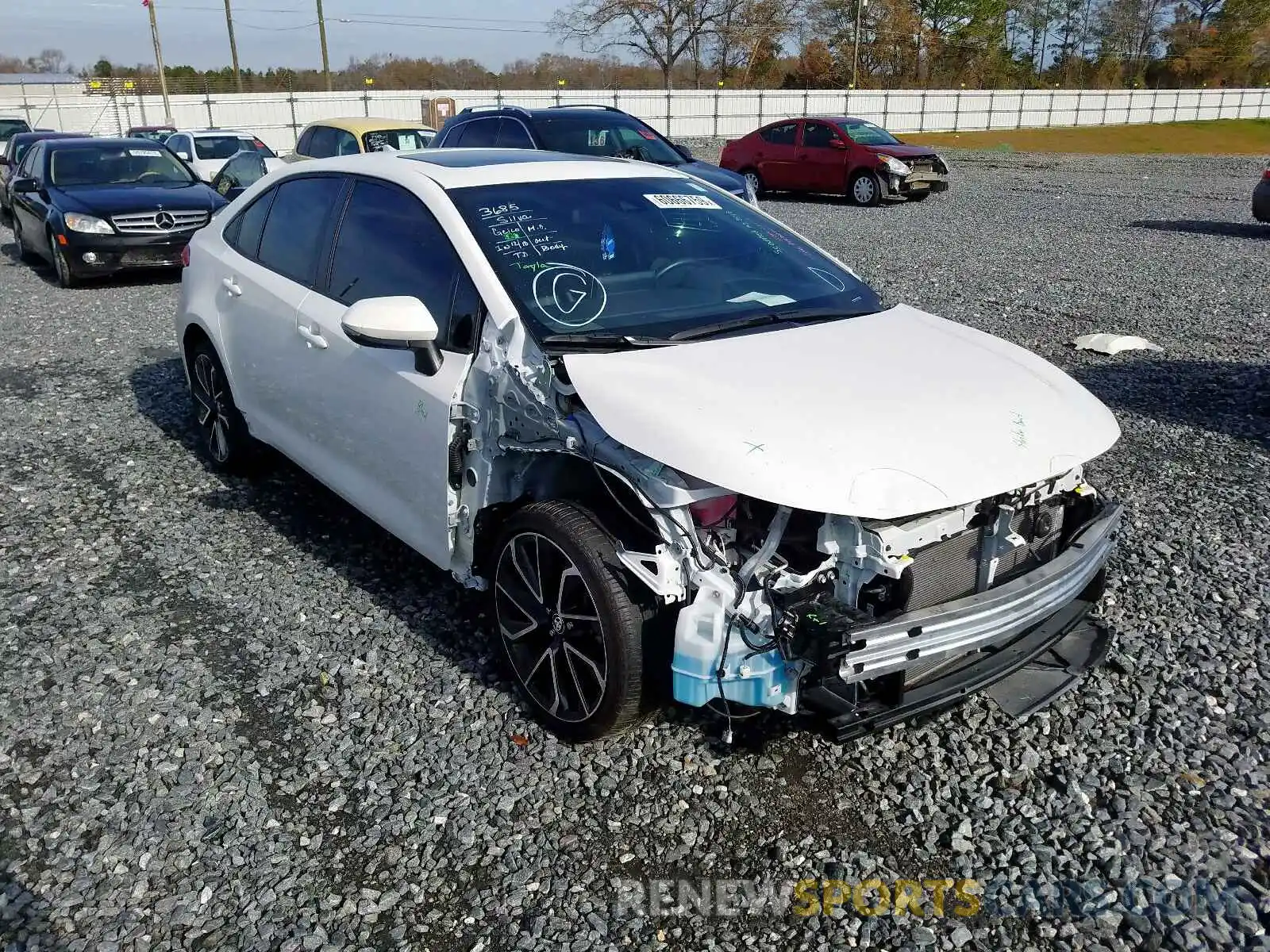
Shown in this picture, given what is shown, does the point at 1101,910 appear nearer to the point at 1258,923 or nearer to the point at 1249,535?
the point at 1258,923

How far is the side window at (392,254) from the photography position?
3.65m

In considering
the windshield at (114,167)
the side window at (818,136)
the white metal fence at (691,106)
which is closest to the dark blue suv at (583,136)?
the windshield at (114,167)

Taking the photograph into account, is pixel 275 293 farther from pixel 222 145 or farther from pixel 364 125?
pixel 222 145

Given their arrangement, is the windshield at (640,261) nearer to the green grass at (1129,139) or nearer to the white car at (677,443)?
the white car at (677,443)

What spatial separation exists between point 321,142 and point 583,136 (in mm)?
4725

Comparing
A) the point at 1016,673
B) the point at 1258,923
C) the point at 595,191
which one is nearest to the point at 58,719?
the point at 595,191

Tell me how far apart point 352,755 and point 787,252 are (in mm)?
2610

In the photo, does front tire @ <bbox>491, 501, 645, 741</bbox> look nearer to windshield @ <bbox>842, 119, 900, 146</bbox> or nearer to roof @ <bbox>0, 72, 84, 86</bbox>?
windshield @ <bbox>842, 119, 900, 146</bbox>

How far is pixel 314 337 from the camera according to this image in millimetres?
4160

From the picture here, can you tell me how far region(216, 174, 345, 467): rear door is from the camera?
4418 millimetres

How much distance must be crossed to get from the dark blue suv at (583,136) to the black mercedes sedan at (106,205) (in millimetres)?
3179

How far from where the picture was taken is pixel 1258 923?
254 centimetres

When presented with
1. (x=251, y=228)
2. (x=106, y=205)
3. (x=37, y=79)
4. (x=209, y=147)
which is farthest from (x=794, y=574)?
(x=37, y=79)

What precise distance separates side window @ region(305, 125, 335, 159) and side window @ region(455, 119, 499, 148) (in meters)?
2.51
